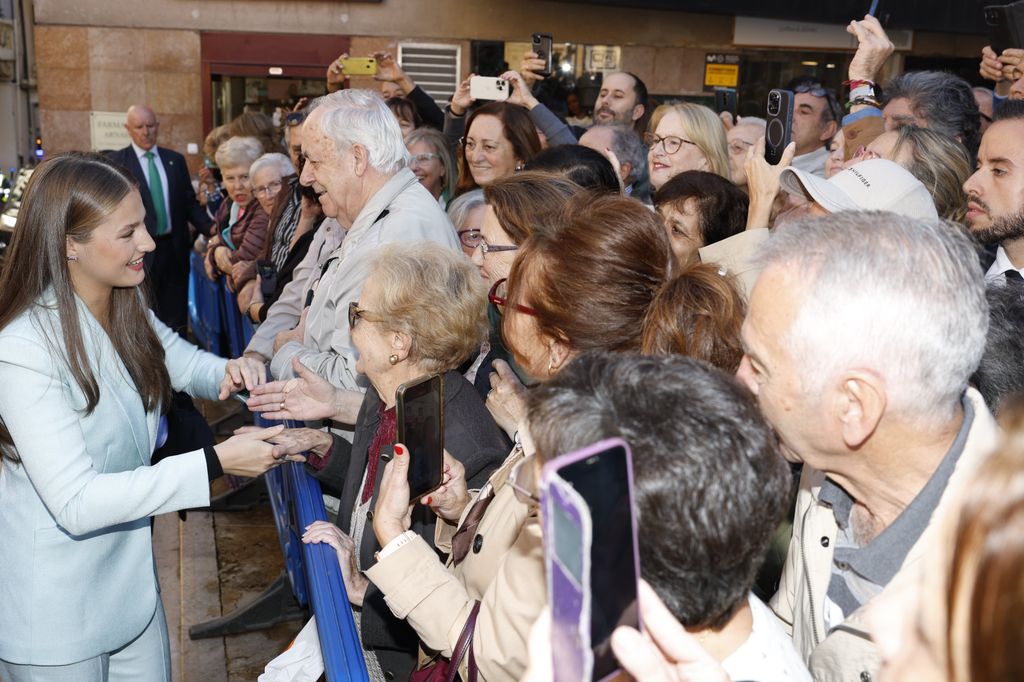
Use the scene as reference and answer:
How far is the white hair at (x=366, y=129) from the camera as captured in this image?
144 inches

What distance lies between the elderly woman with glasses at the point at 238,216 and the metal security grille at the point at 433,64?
5829 mm

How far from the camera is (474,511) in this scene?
229 centimetres

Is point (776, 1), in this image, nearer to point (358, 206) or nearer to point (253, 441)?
point (358, 206)

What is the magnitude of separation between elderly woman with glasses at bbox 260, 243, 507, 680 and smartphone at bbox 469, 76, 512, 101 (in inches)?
120

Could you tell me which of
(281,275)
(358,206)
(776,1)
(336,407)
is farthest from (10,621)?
(776,1)

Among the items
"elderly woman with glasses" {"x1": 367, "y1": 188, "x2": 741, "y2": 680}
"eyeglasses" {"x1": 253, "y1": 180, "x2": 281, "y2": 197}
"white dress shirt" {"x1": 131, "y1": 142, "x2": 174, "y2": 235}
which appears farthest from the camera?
"white dress shirt" {"x1": 131, "y1": 142, "x2": 174, "y2": 235}

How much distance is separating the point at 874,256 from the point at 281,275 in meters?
4.24

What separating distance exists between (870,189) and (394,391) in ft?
5.37

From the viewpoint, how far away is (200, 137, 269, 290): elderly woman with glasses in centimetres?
645

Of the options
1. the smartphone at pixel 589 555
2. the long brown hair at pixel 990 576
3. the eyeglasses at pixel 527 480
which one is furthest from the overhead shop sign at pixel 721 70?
the long brown hair at pixel 990 576

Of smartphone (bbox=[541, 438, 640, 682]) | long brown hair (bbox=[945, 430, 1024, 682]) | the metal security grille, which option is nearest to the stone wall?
the metal security grille

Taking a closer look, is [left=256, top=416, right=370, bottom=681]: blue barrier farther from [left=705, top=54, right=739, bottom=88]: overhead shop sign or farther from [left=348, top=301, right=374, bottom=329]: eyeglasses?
[left=705, top=54, right=739, bottom=88]: overhead shop sign

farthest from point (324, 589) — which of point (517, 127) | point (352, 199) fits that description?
point (517, 127)

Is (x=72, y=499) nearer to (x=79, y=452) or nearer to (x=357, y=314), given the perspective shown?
(x=79, y=452)
